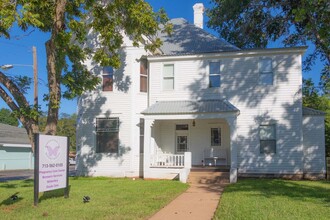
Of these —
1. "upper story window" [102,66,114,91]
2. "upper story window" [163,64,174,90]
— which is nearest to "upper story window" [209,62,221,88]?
"upper story window" [163,64,174,90]

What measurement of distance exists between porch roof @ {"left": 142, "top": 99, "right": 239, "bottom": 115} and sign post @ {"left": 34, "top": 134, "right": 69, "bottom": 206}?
8039mm

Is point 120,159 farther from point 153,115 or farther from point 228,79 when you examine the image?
point 228,79

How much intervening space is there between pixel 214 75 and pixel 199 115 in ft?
10.0

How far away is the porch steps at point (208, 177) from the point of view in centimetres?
1767

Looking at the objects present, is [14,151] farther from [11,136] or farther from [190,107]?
[190,107]

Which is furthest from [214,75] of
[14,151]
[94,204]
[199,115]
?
[14,151]

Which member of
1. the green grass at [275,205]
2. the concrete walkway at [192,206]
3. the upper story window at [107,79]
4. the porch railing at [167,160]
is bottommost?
the concrete walkway at [192,206]

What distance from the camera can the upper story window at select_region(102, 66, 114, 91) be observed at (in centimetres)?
2066

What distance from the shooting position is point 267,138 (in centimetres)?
1952

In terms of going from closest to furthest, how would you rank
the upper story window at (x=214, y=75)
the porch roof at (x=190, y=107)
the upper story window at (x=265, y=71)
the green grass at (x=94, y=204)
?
the green grass at (x=94, y=204) → the porch roof at (x=190, y=107) → the upper story window at (x=265, y=71) → the upper story window at (x=214, y=75)

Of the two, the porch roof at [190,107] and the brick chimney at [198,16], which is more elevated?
the brick chimney at [198,16]

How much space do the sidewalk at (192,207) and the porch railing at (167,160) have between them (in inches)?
207

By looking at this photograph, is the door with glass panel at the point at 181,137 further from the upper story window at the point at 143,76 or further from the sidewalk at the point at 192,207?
the sidewalk at the point at 192,207

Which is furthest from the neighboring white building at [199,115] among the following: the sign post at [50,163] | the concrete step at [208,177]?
the sign post at [50,163]
